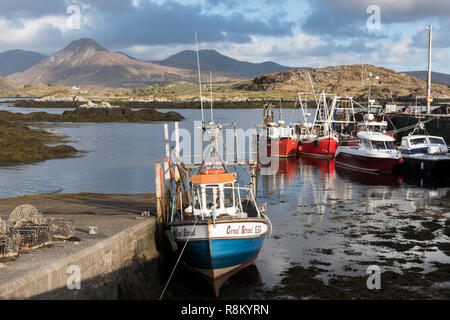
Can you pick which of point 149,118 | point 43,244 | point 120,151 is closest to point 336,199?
point 43,244

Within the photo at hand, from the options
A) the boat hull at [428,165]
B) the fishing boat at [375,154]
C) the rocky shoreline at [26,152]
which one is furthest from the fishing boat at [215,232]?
the rocky shoreline at [26,152]

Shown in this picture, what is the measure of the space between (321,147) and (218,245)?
36.1 metres

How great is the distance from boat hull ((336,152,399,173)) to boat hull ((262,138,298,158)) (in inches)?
307

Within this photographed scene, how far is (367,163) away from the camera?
129 feet

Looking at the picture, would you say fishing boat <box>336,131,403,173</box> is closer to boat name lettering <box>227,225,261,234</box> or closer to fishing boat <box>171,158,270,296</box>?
fishing boat <box>171,158,270,296</box>

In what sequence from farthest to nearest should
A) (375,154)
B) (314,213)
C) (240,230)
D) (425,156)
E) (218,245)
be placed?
(375,154), (425,156), (314,213), (240,230), (218,245)

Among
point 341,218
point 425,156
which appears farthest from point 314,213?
point 425,156

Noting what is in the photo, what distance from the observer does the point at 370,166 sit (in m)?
39.2

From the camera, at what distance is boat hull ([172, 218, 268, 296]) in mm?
14461

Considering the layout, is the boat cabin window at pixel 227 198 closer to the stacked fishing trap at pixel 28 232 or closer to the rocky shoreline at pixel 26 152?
the stacked fishing trap at pixel 28 232

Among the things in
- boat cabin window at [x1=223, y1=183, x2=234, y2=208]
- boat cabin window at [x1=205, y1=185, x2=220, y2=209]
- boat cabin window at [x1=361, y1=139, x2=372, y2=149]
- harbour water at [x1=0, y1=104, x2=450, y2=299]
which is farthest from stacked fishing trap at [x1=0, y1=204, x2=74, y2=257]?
boat cabin window at [x1=361, y1=139, x2=372, y2=149]

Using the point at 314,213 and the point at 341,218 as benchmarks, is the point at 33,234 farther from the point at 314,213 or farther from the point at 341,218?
the point at 314,213

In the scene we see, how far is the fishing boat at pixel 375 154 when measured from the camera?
37.6 meters

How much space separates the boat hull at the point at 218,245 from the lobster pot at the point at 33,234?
12.8 ft
